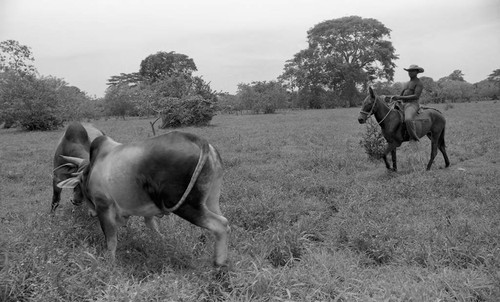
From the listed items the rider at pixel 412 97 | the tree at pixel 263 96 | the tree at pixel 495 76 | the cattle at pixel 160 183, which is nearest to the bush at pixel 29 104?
the tree at pixel 263 96

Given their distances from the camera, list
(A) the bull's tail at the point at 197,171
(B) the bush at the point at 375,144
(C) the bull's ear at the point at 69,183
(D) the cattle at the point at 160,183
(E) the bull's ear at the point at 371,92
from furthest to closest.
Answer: (B) the bush at the point at 375,144, (E) the bull's ear at the point at 371,92, (C) the bull's ear at the point at 69,183, (D) the cattle at the point at 160,183, (A) the bull's tail at the point at 197,171

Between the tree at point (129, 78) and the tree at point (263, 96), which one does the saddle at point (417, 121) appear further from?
the tree at point (129, 78)

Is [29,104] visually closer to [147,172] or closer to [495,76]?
[147,172]

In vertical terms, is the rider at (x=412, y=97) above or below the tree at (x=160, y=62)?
below

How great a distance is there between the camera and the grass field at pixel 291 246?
3467 millimetres

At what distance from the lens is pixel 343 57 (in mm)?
45000

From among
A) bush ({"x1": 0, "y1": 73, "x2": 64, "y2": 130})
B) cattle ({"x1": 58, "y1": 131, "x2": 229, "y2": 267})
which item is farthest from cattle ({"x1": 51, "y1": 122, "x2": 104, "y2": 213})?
bush ({"x1": 0, "y1": 73, "x2": 64, "y2": 130})

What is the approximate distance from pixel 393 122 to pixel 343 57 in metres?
38.1

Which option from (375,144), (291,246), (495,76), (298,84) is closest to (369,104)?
(375,144)

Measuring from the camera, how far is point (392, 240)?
4.65 metres

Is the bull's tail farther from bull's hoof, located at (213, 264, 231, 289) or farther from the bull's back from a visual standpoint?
bull's hoof, located at (213, 264, 231, 289)

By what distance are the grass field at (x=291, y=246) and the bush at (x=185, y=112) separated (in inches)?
578

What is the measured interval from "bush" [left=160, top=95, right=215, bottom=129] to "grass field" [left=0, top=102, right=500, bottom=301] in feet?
48.1

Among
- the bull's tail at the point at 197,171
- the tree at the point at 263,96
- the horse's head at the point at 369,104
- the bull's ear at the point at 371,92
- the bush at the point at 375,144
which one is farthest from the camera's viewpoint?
the tree at the point at 263,96
